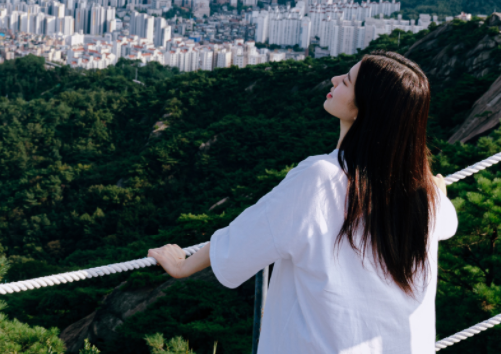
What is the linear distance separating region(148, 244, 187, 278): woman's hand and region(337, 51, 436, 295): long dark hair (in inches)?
11.7

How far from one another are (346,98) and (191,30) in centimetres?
7050

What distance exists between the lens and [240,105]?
19297mm

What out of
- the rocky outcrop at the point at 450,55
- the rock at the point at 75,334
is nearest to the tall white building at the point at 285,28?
the rocky outcrop at the point at 450,55

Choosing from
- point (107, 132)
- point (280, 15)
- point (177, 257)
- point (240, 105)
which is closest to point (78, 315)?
point (177, 257)

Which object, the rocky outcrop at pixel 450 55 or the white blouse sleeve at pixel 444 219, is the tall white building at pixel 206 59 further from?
the white blouse sleeve at pixel 444 219

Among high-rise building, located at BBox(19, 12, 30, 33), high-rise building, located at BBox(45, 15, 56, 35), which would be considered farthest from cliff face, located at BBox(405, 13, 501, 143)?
high-rise building, located at BBox(19, 12, 30, 33)

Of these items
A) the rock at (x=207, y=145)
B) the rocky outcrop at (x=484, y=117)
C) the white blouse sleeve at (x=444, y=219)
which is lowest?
the rock at (x=207, y=145)

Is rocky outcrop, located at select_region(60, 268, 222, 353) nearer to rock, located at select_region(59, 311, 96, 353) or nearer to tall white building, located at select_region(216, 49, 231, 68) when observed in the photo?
rock, located at select_region(59, 311, 96, 353)

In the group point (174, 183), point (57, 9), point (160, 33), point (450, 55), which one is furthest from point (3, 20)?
point (450, 55)

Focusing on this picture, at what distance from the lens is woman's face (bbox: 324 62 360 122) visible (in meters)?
0.74

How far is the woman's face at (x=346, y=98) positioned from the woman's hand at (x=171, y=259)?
1.14ft

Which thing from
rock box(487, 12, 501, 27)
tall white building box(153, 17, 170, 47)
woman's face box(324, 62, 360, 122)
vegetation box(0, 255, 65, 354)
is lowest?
vegetation box(0, 255, 65, 354)

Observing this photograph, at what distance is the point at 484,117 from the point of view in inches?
219

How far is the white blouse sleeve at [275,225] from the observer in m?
0.66
